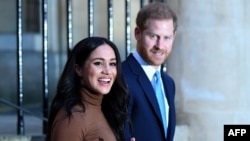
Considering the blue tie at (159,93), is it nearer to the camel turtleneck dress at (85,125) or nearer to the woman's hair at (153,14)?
the woman's hair at (153,14)

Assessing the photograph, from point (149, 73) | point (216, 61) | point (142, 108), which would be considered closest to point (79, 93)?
point (142, 108)

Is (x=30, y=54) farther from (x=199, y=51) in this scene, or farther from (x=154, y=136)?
(x=154, y=136)

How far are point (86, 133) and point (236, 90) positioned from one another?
3.20 metres

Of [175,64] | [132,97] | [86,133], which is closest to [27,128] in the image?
[175,64]

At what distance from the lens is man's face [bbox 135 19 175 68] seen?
11.2ft

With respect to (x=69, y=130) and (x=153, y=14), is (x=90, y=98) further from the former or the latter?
(x=153, y=14)

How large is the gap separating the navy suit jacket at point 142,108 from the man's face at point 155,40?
0.29 feet

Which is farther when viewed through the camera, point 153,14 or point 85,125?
point 153,14

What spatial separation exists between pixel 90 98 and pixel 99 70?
0.43ft

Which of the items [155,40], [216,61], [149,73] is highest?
[155,40]

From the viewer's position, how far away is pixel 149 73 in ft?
11.5

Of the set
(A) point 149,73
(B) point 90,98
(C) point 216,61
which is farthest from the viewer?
(C) point 216,61

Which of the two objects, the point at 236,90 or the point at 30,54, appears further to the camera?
the point at 30,54

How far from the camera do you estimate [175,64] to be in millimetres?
5973
